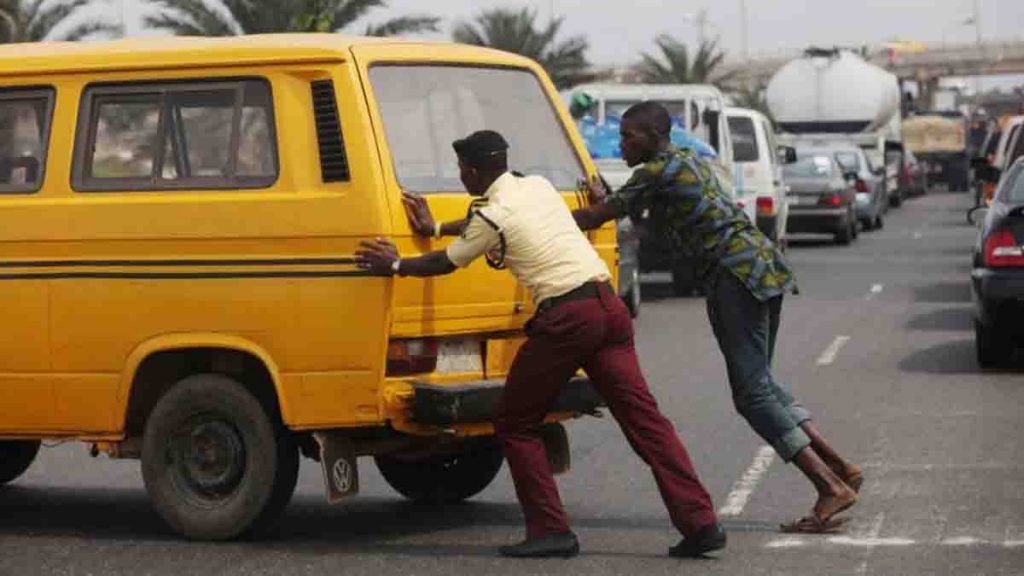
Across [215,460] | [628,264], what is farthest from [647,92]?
[215,460]

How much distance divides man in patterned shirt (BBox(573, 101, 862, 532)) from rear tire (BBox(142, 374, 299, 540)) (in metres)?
1.51

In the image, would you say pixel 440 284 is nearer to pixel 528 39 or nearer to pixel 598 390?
pixel 598 390

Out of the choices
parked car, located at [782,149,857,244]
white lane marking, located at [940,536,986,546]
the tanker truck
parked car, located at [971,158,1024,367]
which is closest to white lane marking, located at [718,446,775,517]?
white lane marking, located at [940,536,986,546]

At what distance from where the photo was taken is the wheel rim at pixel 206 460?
10.3m

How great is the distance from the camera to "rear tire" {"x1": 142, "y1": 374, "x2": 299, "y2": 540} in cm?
1017

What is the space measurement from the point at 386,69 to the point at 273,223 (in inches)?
30.7

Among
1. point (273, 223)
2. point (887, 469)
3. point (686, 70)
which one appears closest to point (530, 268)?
point (273, 223)

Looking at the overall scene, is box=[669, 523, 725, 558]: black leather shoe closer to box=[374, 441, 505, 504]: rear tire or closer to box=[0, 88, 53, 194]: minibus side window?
box=[374, 441, 505, 504]: rear tire

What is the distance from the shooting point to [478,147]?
9.77 meters

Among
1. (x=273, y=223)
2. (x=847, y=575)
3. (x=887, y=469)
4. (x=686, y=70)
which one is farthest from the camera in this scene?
(x=686, y=70)

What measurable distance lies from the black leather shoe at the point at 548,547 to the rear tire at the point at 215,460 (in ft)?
3.31

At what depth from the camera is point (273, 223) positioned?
10.0 meters

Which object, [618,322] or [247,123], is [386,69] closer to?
[247,123]

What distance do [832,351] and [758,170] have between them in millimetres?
12902
